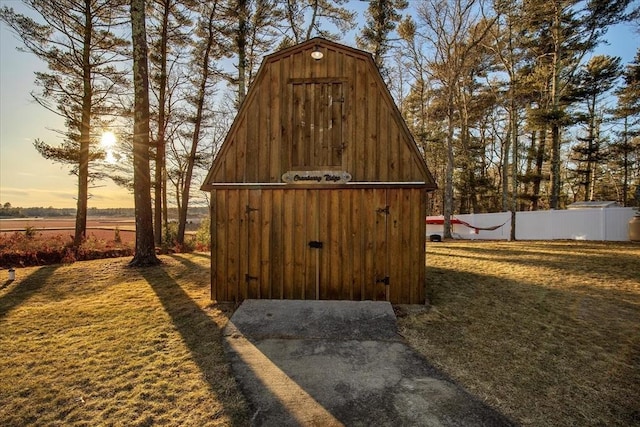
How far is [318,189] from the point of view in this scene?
5.73m

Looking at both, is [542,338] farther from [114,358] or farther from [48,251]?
[48,251]

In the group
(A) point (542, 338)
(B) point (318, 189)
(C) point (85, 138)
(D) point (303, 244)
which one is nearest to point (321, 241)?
(D) point (303, 244)

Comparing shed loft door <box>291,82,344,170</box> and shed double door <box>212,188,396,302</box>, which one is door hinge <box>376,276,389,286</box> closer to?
shed double door <box>212,188,396,302</box>

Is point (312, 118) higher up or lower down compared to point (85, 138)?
lower down

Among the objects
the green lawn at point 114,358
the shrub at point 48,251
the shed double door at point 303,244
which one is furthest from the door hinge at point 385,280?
the shrub at point 48,251

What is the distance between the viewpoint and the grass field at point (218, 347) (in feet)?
9.39

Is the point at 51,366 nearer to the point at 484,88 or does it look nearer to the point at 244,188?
the point at 244,188

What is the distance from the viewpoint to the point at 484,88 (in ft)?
71.7

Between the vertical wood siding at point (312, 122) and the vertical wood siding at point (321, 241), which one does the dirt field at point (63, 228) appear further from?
the vertical wood siding at point (312, 122)

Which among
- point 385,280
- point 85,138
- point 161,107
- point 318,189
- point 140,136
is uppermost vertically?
point 161,107

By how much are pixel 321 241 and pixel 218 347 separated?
2.51 m

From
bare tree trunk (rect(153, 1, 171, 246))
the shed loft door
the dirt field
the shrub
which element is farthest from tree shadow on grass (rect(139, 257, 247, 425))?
the dirt field

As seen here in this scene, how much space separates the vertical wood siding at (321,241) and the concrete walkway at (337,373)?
56 cm

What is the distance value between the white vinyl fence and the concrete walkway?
15571 millimetres
